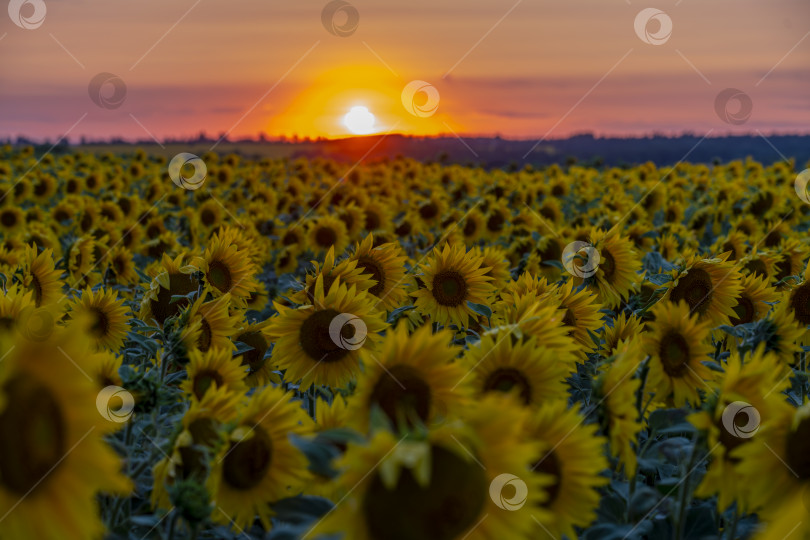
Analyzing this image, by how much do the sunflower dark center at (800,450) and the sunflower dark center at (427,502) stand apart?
0.85 m

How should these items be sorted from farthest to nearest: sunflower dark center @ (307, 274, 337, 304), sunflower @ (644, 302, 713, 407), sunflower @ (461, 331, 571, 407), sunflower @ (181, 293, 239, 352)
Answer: sunflower @ (181, 293, 239, 352)
sunflower dark center @ (307, 274, 337, 304)
sunflower @ (644, 302, 713, 407)
sunflower @ (461, 331, 571, 407)

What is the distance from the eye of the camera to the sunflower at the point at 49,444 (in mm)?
1523

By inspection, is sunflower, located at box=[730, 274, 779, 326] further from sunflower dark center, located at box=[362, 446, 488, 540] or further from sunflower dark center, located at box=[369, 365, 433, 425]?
sunflower dark center, located at box=[362, 446, 488, 540]

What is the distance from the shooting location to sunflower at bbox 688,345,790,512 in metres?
1.99

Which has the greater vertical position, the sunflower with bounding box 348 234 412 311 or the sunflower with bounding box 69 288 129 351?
the sunflower with bounding box 348 234 412 311

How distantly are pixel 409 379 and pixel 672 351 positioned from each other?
133 centimetres

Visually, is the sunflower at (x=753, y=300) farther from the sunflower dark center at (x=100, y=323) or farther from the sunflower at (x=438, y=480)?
the sunflower dark center at (x=100, y=323)

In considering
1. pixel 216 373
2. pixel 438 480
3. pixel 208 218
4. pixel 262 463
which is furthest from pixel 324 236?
pixel 438 480

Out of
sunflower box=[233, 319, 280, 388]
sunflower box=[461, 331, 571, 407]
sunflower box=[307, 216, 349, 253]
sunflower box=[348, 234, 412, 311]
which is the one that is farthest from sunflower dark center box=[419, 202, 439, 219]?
sunflower box=[461, 331, 571, 407]

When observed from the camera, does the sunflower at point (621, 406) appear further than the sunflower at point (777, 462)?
Yes

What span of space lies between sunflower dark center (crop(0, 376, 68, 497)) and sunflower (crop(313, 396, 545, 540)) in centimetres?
59

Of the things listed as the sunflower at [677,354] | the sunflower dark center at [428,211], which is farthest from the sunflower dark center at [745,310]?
the sunflower dark center at [428,211]

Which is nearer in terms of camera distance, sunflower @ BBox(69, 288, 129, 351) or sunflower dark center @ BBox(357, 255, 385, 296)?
sunflower @ BBox(69, 288, 129, 351)

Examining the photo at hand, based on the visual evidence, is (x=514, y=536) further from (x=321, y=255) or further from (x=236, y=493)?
(x=321, y=255)
